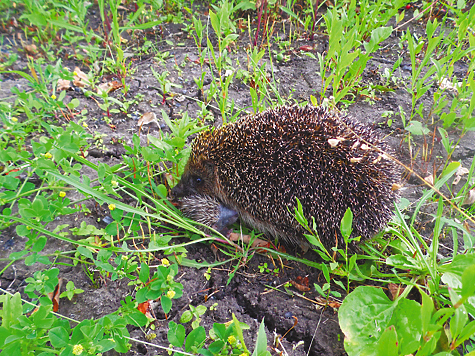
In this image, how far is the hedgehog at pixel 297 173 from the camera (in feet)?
8.58

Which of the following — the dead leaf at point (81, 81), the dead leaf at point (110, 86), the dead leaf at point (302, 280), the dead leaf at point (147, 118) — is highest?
the dead leaf at point (81, 81)

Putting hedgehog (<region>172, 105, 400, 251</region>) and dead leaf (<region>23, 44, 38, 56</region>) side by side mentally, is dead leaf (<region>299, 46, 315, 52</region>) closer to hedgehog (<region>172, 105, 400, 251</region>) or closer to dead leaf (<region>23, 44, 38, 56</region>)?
hedgehog (<region>172, 105, 400, 251</region>)

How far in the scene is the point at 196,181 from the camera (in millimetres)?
3363

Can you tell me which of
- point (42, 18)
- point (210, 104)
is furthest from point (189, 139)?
point (42, 18)

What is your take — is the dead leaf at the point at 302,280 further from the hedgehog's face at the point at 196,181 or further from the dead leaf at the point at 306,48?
the dead leaf at the point at 306,48

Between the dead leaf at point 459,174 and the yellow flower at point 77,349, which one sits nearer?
the yellow flower at point 77,349

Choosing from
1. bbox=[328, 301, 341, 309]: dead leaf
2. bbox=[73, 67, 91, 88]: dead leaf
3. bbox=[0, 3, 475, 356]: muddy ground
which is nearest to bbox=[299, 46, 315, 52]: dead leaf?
bbox=[0, 3, 475, 356]: muddy ground

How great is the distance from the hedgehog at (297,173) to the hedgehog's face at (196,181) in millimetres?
12

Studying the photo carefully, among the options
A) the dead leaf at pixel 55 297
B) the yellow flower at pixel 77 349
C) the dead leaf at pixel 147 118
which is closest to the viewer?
the yellow flower at pixel 77 349

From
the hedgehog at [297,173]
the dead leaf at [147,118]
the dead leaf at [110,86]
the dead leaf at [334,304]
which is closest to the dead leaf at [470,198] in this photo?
the hedgehog at [297,173]

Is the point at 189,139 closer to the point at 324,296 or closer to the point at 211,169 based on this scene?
the point at 211,169

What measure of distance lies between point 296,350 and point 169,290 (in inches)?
42.4

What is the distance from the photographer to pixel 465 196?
121 inches

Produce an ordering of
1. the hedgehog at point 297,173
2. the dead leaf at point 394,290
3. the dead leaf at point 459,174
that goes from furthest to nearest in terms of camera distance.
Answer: the dead leaf at point 459,174
the hedgehog at point 297,173
the dead leaf at point 394,290
